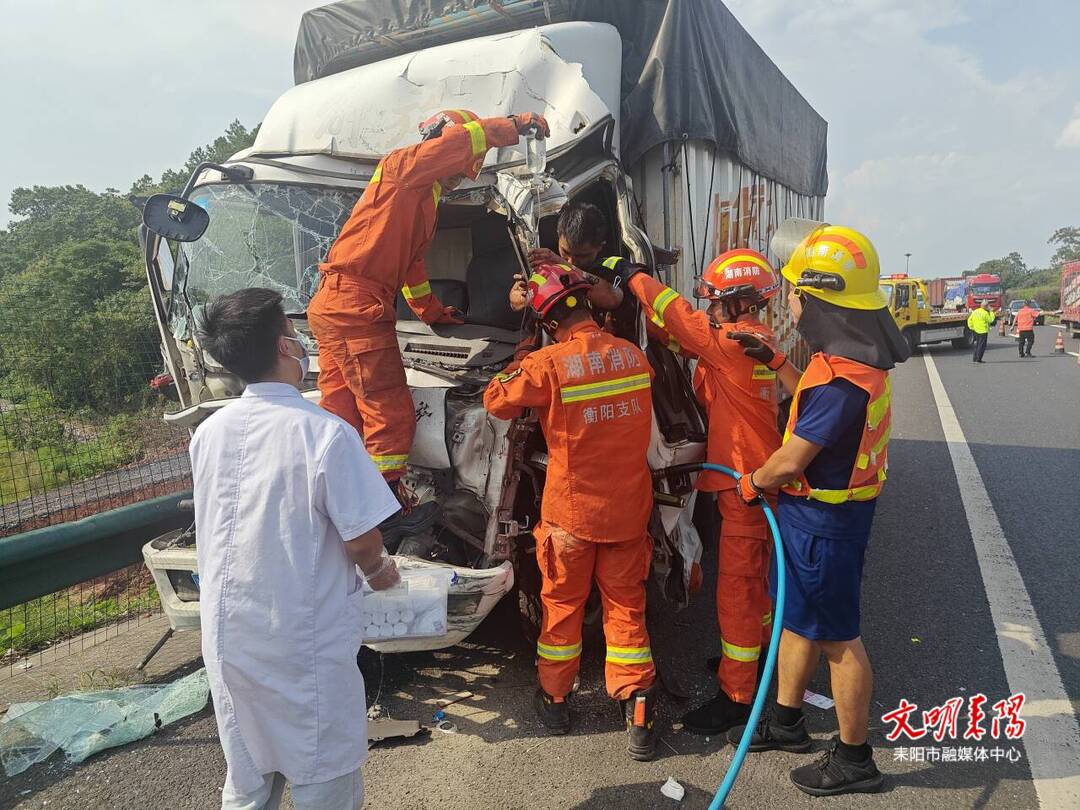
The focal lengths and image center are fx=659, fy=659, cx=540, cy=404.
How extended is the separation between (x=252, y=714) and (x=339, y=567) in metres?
0.43

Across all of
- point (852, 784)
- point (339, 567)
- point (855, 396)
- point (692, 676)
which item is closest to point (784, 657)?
point (852, 784)

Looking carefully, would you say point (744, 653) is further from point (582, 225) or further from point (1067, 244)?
point (1067, 244)

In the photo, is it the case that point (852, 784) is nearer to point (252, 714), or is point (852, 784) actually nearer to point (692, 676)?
point (692, 676)

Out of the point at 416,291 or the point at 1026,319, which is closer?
the point at 416,291

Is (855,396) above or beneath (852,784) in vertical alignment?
above

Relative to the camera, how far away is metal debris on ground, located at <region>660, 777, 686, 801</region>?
92.7 inches

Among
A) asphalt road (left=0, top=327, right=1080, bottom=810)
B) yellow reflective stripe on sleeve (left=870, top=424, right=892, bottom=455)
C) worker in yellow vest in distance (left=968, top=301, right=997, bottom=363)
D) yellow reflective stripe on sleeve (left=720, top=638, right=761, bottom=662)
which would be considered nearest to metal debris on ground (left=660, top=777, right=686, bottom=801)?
asphalt road (left=0, top=327, right=1080, bottom=810)

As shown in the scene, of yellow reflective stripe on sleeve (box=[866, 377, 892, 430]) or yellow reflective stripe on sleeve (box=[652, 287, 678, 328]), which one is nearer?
yellow reflective stripe on sleeve (box=[866, 377, 892, 430])

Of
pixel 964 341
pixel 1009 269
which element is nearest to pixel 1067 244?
pixel 1009 269

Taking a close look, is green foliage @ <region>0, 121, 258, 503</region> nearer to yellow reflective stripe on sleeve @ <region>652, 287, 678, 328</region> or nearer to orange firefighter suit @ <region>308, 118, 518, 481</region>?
orange firefighter suit @ <region>308, 118, 518, 481</region>

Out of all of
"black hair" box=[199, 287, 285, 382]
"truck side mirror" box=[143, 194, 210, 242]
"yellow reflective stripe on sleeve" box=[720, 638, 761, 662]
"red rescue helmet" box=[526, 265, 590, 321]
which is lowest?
"yellow reflective stripe on sleeve" box=[720, 638, 761, 662]

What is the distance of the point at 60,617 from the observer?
436cm

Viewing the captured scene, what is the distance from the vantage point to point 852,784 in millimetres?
2363

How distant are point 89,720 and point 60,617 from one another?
75.4 inches
